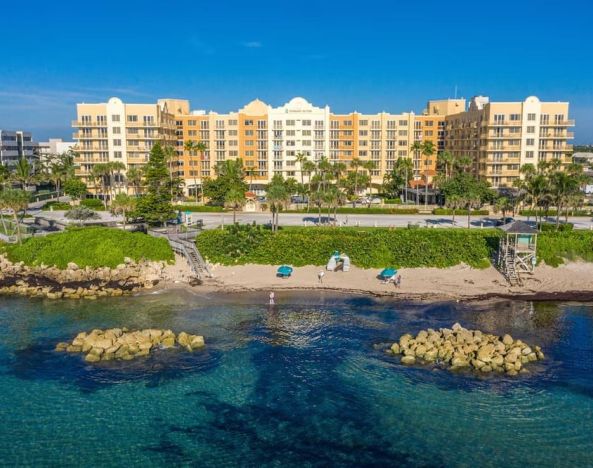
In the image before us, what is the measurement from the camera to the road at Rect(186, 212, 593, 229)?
267 ft

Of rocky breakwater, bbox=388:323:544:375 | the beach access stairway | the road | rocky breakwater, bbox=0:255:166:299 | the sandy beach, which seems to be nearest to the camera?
rocky breakwater, bbox=388:323:544:375

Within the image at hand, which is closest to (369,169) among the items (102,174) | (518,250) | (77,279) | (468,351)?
(102,174)

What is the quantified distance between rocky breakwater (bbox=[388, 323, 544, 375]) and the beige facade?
9173cm

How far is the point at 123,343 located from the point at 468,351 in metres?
25.1

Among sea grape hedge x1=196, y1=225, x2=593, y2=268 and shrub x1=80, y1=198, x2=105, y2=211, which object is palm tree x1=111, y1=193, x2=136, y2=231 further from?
shrub x1=80, y1=198, x2=105, y2=211

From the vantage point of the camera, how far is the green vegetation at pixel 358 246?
62.9m

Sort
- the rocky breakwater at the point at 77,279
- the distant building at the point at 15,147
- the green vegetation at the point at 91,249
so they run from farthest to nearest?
the distant building at the point at 15,147, the green vegetation at the point at 91,249, the rocky breakwater at the point at 77,279

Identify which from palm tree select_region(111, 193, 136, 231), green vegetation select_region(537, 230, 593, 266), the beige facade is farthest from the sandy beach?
the beige facade

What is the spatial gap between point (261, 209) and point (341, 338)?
61589 millimetres

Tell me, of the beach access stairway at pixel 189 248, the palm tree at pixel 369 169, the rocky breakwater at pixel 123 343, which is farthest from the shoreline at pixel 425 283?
the palm tree at pixel 369 169

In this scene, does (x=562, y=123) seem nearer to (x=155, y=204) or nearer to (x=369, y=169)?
(x=369, y=169)

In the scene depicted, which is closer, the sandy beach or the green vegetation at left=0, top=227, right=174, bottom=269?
the sandy beach

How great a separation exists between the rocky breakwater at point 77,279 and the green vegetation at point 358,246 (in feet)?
25.7

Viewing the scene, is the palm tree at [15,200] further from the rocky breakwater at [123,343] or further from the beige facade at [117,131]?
the beige facade at [117,131]
